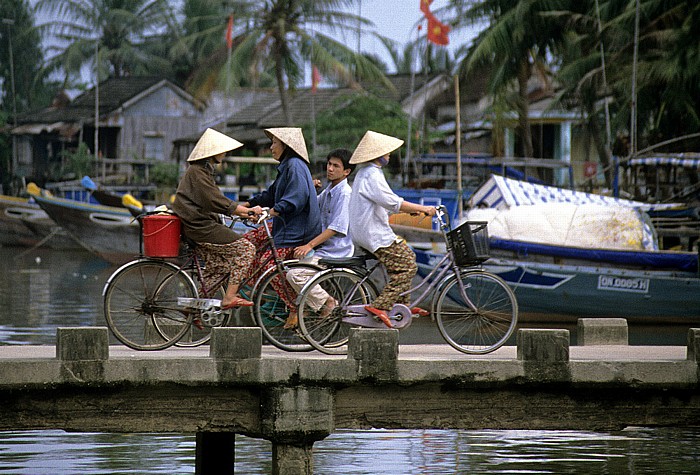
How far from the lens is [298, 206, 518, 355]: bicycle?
850 cm

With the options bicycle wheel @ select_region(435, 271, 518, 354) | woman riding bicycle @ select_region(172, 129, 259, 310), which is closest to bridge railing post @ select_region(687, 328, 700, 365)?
bicycle wheel @ select_region(435, 271, 518, 354)

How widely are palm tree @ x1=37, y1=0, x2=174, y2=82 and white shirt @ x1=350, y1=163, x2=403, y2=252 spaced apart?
4798 cm

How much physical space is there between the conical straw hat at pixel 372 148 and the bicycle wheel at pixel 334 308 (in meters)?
0.79

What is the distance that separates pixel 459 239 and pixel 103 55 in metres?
48.3

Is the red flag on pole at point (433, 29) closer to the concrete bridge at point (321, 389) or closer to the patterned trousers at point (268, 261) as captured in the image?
the patterned trousers at point (268, 261)

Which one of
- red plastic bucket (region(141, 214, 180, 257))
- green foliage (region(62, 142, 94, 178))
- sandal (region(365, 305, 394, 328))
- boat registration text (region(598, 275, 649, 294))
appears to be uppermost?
green foliage (region(62, 142, 94, 178))

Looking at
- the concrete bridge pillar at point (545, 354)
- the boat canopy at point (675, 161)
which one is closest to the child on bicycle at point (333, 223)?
the concrete bridge pillar at point (545, 354)

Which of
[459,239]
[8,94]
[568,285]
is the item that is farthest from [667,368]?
[8,94]

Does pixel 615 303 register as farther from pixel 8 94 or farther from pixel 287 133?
pixel 8 94

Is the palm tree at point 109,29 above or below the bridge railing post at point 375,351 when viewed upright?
above

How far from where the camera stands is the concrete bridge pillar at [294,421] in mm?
7539

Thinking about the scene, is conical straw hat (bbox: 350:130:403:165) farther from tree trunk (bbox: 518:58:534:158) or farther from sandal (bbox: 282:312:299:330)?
tree trunk (bbox: 518:58:534:158)

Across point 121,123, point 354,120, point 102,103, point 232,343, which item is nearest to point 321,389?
point 232,343

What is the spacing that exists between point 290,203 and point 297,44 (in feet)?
105
